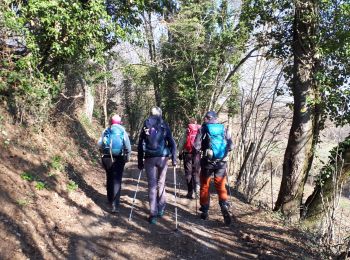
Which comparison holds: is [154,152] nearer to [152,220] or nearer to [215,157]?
[215,157]

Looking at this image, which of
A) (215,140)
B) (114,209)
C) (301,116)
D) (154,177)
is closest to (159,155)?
(154,177)

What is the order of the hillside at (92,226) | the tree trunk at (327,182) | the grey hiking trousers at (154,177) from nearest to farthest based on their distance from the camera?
the hillside at (92,226) → the grey hiking trousers at (154,177) → the tree trunk at (327,182)

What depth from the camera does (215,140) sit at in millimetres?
7773

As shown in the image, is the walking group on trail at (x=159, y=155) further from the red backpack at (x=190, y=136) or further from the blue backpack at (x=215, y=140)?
the red backpack at (x=190, y=136)

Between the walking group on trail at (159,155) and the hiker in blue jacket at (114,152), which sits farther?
the hiker in blue jacket at (114,152)

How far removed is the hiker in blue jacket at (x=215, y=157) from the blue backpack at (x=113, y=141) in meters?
1.71

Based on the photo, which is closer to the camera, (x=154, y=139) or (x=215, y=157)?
(x=154, y=139)

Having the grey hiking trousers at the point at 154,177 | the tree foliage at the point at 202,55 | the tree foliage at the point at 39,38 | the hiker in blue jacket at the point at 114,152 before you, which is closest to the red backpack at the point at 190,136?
the hiker in blue jacket at the point at 114,152

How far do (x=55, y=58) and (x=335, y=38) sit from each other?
7.63 metres

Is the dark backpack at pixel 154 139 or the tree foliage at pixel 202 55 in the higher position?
the tree foliage at pixel 202 55

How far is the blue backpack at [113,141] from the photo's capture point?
26.3ft

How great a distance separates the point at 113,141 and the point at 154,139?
1011 millimetres

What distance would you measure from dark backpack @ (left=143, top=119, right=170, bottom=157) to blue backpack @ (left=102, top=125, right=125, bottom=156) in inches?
28.4

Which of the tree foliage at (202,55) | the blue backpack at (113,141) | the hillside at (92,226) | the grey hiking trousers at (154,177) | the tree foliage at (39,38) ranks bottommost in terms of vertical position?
the hillside at (92,226)
